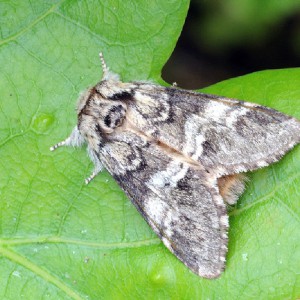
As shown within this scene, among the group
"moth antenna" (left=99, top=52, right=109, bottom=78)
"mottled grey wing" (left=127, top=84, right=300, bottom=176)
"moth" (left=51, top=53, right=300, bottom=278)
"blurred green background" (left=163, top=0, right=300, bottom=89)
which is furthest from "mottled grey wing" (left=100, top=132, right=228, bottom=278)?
"blurred green background" (left=163, top=0, right=300, bottom=89)

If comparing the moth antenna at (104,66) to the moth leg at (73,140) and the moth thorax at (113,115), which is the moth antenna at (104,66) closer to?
the moth thorax at (113,115)

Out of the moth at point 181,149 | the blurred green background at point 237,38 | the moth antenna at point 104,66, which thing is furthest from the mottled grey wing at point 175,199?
the blurred green background at point 237,38

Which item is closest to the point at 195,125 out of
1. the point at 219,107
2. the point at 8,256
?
the point at 219,107

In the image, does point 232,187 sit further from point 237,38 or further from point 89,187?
point 237,38

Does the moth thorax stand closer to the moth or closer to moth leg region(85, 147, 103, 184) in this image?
the moth

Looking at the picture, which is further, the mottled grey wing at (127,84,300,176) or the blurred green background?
the blurred green background

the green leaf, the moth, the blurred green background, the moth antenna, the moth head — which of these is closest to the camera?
the green leaf

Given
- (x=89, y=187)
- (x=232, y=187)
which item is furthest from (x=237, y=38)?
(x=89, y=187)
